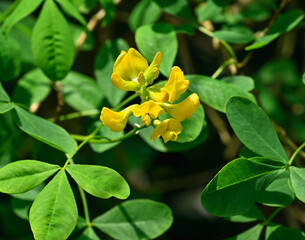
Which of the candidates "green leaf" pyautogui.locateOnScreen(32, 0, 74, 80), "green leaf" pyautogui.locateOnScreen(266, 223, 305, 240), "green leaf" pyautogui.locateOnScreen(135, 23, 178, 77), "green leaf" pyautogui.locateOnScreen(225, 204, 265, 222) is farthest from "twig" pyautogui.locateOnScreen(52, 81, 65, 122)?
"green leaf" pyautogui.locateOnScreen(266, 223, 305, 240)

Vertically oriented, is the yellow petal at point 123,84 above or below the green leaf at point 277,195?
above

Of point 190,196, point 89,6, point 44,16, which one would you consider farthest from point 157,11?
point 190,196

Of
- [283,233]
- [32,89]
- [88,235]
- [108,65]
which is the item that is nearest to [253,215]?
[283,233]

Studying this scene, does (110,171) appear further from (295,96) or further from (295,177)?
(295,96)

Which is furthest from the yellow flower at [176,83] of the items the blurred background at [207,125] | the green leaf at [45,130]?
the blurred background at [207,125]

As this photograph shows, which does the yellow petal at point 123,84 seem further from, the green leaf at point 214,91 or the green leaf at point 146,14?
the green leaf at point 146,14
